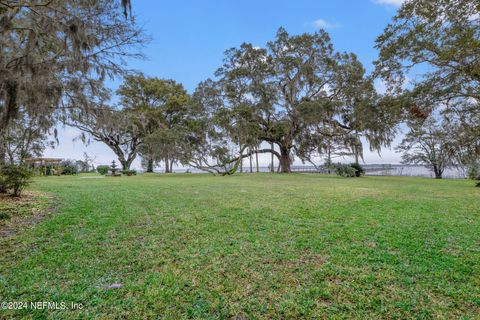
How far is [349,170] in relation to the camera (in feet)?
47.0

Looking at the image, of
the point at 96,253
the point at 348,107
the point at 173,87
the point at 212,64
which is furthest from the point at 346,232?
the point at 173,87

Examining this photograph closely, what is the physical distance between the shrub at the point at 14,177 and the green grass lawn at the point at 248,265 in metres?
2.06

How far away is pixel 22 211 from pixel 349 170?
1382cm

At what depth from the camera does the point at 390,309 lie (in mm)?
1698

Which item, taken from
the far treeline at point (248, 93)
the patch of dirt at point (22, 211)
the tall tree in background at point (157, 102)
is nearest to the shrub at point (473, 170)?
the far treeline at point (248, 93)

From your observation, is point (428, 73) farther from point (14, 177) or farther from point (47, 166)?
point (47, 166)

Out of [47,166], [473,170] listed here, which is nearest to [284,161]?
[473,170]

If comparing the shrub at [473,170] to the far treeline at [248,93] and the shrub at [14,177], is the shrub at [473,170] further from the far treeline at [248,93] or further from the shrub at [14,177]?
the shrub at [14,177]

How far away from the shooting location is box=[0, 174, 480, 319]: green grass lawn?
1738 mm

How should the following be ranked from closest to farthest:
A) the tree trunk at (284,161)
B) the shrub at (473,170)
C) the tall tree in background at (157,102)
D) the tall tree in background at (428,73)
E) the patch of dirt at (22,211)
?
the patch of dirt at (22,211)
the tall tree in background at (428,73)
the shrub at (473,170)
the tree trunk at (284,161)
the tall tree in background at (157,102)

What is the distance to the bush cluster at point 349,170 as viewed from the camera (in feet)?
46.9

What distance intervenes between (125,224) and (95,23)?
12.6ft

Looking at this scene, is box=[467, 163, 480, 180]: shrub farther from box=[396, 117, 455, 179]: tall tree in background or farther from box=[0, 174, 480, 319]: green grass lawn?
box=[0, 174, 480, 319]: green grass lawn

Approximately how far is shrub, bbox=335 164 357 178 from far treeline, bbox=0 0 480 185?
210 centimetres
